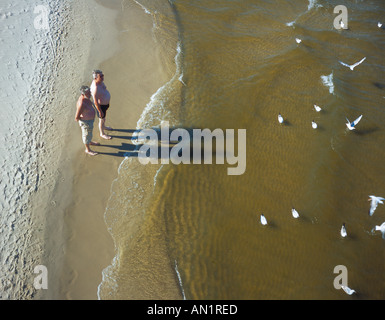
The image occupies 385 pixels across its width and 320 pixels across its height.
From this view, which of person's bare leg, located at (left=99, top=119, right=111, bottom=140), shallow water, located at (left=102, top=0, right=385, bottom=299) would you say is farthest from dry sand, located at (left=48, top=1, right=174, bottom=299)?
shallow water, located at (left=102, top=0, right=385, bottom=299)

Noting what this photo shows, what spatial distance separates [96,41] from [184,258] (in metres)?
8.01

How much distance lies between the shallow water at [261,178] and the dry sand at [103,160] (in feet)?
1.04

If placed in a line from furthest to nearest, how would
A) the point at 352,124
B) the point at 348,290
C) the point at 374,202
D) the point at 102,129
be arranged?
1. the point at 352,124
2. the point at 102,129
3. the point at 374,202
4. the point at 348,290

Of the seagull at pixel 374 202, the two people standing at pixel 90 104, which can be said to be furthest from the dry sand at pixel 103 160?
the seagull at pixel 374 202

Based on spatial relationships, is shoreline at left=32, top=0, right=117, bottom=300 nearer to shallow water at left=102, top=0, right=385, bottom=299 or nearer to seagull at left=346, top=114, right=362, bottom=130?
shallow water at left=102, top=0, right=385, bottom=299

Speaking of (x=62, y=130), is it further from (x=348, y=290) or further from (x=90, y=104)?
(x=348, y=290)

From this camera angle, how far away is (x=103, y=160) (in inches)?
339

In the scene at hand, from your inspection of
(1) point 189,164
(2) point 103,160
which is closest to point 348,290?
(1) point 189,164

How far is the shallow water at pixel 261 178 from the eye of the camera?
7.01 m

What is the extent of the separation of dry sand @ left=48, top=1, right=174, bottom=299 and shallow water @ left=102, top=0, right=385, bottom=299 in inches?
12.5

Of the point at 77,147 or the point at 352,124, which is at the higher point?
the point at 352,124

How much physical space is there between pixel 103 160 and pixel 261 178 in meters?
3.93

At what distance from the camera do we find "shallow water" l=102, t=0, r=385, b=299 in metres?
7.01
